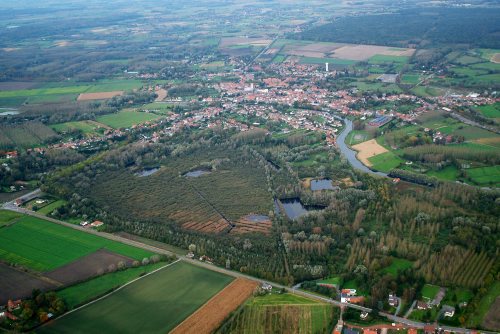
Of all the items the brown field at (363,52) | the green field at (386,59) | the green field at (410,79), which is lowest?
the green field at (410,79)

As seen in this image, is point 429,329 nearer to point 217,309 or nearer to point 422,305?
point 422,305

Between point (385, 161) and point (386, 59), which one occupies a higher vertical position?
point (386, 59)

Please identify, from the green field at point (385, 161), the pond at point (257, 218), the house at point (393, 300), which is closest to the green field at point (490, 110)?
the green field at point (385, 161)

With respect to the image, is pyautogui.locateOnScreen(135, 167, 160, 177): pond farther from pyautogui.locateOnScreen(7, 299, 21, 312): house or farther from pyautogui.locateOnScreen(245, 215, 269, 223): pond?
pyautogui.locateOnScreen(7, 299, 21, 312): house

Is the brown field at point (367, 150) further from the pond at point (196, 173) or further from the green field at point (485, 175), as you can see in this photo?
the pond at point (196, 173)

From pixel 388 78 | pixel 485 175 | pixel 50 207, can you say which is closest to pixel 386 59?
pixel 388 78

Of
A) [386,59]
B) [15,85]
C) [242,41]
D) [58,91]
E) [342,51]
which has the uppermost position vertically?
[242,41]
